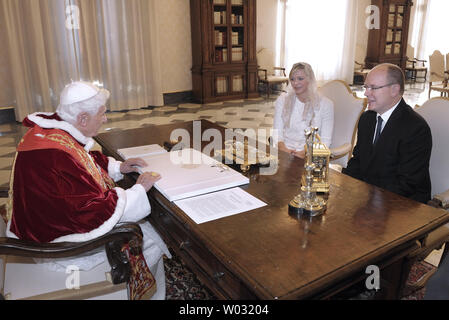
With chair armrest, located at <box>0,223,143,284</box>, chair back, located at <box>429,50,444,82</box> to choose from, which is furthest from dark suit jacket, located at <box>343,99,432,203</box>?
chair back, located at <box>429,50,444,82</box>

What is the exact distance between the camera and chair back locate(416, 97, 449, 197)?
2.16 metres

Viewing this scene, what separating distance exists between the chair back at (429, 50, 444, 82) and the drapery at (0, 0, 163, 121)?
6.80 meters

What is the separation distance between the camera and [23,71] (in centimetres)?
658

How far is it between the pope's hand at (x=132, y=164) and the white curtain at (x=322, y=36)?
879cm

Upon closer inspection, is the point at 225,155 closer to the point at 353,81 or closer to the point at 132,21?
the point at 132,21

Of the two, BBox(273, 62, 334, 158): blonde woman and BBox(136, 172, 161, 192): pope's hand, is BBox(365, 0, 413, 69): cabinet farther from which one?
BBox(136, 172, 161, 192): pope's hand

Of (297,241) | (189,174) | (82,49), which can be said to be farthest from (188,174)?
(82,49)

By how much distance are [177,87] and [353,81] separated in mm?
6439

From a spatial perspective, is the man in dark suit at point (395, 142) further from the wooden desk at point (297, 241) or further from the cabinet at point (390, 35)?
the cabinet at point (390, 35)

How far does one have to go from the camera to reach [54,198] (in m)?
1.54

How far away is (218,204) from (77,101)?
2.89ft

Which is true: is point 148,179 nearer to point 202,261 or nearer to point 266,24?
point 202,261

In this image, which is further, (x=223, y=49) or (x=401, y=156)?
(x=223, y=49)

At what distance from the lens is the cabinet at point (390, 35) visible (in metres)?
11.4
